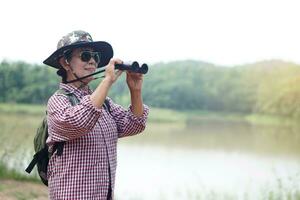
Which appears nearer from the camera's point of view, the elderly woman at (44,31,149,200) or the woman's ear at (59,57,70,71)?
the elderly woman at (44,31,149,200)

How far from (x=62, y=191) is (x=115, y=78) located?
380mm

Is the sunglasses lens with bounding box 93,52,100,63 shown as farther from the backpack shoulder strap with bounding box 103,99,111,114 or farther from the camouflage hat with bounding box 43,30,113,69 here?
the backpack shoulder strap with bounding box 103,99,111,114

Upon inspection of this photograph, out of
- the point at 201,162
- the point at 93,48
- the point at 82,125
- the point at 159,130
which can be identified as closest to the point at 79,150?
the point at 82,125

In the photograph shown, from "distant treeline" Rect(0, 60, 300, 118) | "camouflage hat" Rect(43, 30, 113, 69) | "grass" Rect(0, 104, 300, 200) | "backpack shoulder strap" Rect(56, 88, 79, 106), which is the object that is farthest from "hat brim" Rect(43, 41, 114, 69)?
"distant treeline" Rect(0, 60, 300, 118)

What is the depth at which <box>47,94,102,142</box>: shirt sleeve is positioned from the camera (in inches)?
61.3

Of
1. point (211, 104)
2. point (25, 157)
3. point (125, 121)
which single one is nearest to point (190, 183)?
point (25, 157)

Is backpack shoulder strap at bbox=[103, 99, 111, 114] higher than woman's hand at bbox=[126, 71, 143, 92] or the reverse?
the reverse

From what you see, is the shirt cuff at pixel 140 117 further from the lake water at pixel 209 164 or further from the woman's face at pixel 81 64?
the lake water at pixel 209 164

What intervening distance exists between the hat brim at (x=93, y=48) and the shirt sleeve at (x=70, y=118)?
0.57 ft

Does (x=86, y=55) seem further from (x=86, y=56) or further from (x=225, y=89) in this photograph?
(x=225, y=89)

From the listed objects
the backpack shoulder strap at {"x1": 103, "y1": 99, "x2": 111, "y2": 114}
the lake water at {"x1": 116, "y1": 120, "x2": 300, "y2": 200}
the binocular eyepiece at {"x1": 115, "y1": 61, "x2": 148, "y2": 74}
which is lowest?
the lake water at {"x1": 116, "y1": 120, "x2": 300, "y2": 200}

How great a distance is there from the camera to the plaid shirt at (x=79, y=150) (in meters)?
1.57

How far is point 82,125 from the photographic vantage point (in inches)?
61.3

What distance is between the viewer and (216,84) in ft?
57.0
